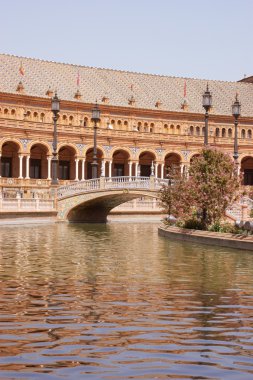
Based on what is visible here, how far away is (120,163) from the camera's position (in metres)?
85.8

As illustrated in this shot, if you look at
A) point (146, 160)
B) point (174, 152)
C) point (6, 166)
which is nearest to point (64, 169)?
point (6, 166)

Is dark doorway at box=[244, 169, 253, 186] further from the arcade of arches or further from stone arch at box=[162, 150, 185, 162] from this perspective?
stone arch at box=[162, 150, 185, 162]

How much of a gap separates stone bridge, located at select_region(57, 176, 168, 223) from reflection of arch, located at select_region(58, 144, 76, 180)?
23384mm

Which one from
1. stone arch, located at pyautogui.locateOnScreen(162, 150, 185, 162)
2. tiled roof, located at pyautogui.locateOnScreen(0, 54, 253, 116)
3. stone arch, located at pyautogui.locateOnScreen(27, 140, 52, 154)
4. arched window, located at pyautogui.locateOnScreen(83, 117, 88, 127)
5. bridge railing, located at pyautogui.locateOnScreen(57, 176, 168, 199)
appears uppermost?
tiled roof, located at pyautogui.locateOnScreen(0, 54, 253, 116)

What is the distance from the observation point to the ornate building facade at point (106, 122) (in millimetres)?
77000

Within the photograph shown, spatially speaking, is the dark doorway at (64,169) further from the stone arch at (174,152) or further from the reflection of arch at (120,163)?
the stone arch at (174,152)

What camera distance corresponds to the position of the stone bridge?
52.3 meters

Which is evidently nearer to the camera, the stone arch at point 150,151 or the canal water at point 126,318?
the canal water at point 126,318

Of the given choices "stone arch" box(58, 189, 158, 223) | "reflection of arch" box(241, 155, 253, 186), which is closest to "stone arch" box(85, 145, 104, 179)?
"reflection of arch" box(241, 155, 253, 186)

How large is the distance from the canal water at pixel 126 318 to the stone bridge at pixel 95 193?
28.8m

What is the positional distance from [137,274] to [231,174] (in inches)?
631

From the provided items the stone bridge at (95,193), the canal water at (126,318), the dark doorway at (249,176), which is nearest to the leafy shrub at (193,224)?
the canal water at (126,318)

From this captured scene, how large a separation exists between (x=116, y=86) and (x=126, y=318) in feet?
259

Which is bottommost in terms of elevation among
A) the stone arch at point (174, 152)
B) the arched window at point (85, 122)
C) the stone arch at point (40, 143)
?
the stone arch at point (174, 152)
